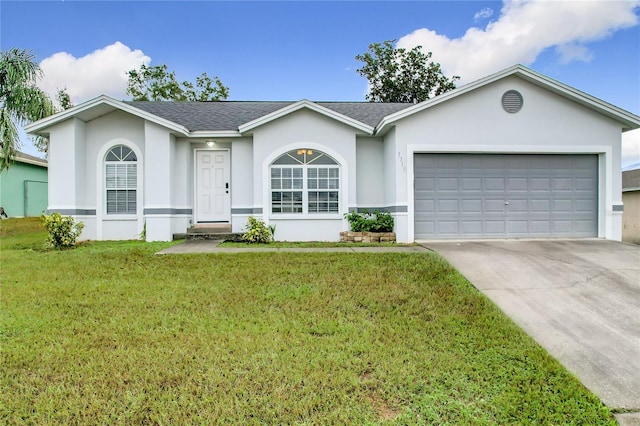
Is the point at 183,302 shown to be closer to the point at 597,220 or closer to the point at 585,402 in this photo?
the point at 585,402

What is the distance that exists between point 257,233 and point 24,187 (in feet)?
60.4

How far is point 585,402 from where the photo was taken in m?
2.94

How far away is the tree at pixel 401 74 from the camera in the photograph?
27.4m

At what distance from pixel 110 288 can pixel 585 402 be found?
6233 millimetres

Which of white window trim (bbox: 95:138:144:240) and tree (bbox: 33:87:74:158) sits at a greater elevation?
tree (bbox: 33:87:74:158)

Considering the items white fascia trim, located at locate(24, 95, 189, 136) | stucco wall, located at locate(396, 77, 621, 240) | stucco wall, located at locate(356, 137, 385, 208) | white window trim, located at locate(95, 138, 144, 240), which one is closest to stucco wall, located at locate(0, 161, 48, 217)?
white fascia trim, located at locate(24, 95, 189, 136)

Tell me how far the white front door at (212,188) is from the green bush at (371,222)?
157 inches

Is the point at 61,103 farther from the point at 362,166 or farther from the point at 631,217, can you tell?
the point at 631,217

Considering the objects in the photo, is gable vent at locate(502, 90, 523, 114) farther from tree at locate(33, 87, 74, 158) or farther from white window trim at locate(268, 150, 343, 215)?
tree at locate(33, 87, 74, 158)

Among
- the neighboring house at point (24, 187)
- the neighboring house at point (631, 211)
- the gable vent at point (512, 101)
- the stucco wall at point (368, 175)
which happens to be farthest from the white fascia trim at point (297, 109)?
the neighboring house at point (24, 187)

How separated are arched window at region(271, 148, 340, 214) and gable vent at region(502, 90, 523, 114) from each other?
4.99 meters

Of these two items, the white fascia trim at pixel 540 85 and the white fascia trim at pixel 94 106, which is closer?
the white fascia trim at pixel 540 85

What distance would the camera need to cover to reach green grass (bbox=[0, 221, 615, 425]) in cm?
275

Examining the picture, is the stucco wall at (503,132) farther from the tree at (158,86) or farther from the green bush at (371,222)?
the tree at (158,86)
